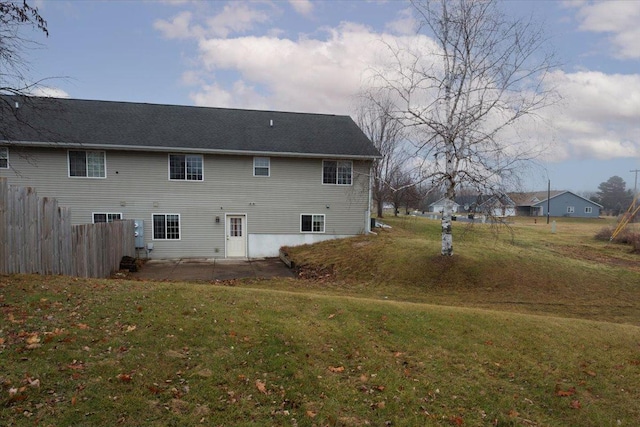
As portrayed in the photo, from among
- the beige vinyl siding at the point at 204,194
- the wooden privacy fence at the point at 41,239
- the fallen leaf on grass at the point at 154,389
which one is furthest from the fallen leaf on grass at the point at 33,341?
the beige vinyl siding at the point at 204,194

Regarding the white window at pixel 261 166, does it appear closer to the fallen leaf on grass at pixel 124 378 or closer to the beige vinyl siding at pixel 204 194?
the beige vinyl siding at pixel 204 194

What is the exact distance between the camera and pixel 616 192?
9825cm

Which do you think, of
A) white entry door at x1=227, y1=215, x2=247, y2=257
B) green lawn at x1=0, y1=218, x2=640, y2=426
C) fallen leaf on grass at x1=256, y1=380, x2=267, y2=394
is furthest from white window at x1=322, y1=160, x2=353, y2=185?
fallen leaf on grass at x1=256, y1=380, x2=267, y2=394

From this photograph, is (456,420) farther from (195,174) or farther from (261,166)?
(195,174)

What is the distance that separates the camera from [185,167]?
19.0m

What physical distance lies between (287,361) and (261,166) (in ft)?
51.1

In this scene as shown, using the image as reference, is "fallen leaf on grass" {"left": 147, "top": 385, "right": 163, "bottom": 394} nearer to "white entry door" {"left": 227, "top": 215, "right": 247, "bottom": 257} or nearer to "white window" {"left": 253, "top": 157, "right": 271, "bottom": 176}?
"white entry door" {"left": 227, "top": 215, "right": 247, "bottom": 257}

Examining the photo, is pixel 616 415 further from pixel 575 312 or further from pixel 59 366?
pixel 575 312

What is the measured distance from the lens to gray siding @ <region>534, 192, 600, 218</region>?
71688 millimetres

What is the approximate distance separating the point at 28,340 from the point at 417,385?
4859 mm

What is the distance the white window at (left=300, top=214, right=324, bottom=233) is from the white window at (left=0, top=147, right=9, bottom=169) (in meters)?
14.3

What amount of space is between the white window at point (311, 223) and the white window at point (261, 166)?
3096 mm

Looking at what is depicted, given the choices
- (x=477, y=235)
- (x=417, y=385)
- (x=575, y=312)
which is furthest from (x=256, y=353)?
(x=477, y=235)

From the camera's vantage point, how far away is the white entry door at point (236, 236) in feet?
64.1
